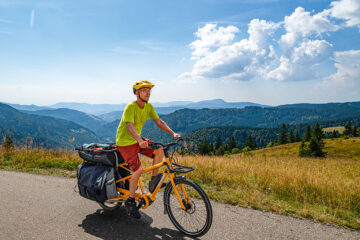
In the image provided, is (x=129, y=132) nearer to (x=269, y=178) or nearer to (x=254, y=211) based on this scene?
(x=254, y=211)

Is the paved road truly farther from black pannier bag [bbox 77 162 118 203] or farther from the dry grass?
black pannier bag [bbox 77 162 118 203]

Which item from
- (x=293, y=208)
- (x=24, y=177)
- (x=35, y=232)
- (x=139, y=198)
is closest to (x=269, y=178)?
(x=293, y=208)

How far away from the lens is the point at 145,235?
3771mm

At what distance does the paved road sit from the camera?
3773 millimetres

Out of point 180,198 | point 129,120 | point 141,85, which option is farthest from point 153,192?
point 141,85

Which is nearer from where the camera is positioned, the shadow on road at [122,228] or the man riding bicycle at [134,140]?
the shadow on road at [122,228]

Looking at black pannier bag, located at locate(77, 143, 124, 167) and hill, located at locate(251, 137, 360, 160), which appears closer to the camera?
black pannier bag, located at locate(77, 143, 124, 167)

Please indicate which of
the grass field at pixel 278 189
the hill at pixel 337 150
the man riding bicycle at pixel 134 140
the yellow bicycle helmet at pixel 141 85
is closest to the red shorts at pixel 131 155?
the man riding bicycle at pixel 134 140

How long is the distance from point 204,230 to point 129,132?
2.00 metres

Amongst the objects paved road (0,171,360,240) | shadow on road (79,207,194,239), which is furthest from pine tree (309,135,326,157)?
shadow on road (79,207,194,239)

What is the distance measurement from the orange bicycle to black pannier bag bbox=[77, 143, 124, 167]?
0.45 feet

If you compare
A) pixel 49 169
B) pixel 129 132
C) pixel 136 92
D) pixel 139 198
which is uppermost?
pixel 136 92

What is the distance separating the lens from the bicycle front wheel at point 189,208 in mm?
3631

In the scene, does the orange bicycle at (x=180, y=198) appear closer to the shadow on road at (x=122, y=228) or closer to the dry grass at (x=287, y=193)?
the shadow on road at (x=122, y=228)
